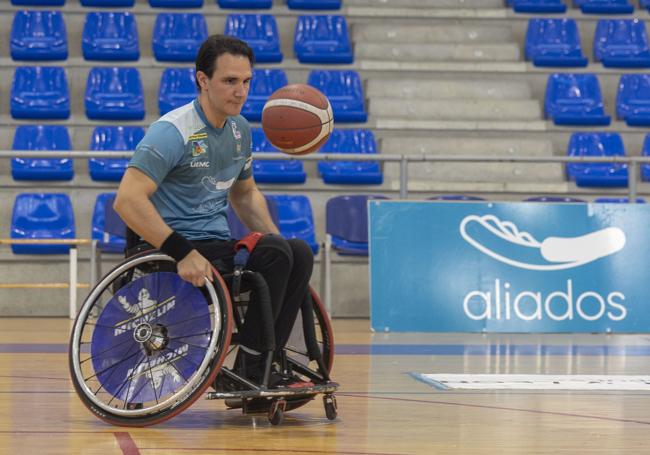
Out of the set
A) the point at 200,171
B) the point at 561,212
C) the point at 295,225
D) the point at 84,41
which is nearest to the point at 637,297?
the point at 561,212

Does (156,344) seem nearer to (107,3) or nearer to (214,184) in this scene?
(214,184)

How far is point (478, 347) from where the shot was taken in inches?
249

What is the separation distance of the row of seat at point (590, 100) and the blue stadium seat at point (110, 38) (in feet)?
12.5

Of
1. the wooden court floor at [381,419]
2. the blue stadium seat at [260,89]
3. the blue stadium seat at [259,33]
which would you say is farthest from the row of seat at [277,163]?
the wooden court floor at [381,419]

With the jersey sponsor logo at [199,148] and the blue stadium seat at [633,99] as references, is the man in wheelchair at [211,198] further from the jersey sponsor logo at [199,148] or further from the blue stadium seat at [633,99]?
the blue stadium seat at [633,99]

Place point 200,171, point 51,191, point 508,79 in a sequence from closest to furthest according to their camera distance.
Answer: point 200,171, point 51,191, point 508,79

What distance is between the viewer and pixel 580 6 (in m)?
11.3

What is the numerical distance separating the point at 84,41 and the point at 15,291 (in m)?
2.76

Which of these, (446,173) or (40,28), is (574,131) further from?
(40,28)

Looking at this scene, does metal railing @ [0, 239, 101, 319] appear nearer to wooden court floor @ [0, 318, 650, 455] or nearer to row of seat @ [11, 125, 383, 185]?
row of seat @ [11, 125, 383, 185]

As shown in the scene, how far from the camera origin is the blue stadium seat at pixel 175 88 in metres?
9.76

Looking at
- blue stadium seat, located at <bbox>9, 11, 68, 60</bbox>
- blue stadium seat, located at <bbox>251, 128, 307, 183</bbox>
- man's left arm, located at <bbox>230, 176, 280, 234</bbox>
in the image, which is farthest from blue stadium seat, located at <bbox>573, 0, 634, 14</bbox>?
man's left arm, located at <bbox>230, 176, 280, 234</bbox>

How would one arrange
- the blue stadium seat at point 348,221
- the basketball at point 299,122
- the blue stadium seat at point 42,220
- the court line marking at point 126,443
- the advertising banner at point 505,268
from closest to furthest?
1. the court line marking at point 126,443
2. the basketball at point 299,122
3. the advertising banner at point 505,268
4. the blue stadium seat at point 348,221
5. the blue stadium seat at point 42,220

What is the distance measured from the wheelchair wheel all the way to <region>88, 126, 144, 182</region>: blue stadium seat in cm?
576
